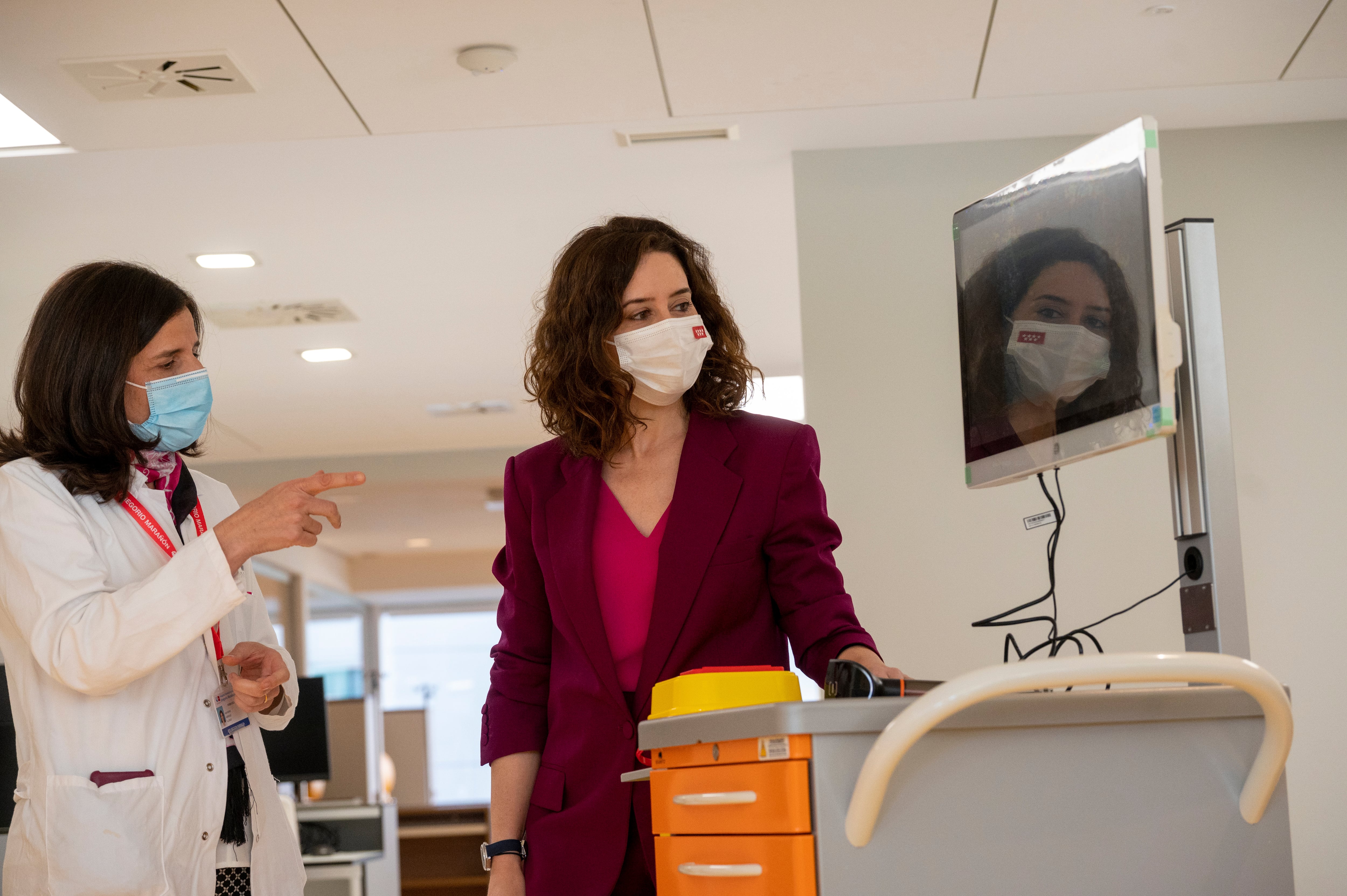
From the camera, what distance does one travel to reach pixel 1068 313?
50.6 inches

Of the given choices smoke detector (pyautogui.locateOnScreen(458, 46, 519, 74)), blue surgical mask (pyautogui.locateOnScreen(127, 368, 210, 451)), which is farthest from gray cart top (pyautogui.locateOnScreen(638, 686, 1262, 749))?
smoke detector (pyautogui.locateOnScreen(458, 46, 519, 74))

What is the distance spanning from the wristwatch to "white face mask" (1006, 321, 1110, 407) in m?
0.86

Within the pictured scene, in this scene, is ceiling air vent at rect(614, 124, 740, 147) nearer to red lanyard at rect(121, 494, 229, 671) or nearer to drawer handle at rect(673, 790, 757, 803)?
red lanyard at rect(121, 494, 229, 671)

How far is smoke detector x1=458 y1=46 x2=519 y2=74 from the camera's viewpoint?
3055 mm

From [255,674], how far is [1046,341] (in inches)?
46.7

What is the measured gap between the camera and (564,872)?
5.16ft

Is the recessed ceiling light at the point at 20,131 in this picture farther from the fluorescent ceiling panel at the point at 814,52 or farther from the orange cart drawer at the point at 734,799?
the orange cart drawer at the point at 734,799

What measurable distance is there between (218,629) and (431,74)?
178cm

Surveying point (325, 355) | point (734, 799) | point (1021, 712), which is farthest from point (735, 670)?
point (325, 355)

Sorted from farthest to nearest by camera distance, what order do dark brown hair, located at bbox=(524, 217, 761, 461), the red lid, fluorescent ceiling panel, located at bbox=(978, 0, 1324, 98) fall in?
fluorescent ceiling panel, located at bbox=(978, 0, 1324, 98)
dark brown hair, located at bbox=(524, 217, 761, 461)
the red lid

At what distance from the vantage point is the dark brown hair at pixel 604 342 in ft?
5.88

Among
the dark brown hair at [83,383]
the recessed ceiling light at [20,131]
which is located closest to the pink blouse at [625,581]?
the dark brown hair at [83,383]

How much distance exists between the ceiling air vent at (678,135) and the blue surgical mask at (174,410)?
1.98 meters

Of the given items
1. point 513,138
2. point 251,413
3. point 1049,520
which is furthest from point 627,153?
point 251,413
